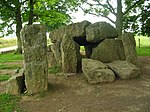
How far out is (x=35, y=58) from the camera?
29.9 feet

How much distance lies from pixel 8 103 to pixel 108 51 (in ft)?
19.0

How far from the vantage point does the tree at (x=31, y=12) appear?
80.2 feet

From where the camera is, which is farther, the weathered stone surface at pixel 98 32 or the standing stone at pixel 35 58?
the weathered stone surface at pixel 98 32

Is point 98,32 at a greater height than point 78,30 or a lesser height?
lesser

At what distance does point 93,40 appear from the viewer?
12.5 m

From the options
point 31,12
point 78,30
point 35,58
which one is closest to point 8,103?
point 35,58

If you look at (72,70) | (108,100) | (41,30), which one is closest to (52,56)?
(72,70)

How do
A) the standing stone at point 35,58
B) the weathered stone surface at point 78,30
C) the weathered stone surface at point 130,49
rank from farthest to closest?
the weathered stone surface at point 78,30 → the weathered stone surface at point 130,49 → the standing stone at point 35,58

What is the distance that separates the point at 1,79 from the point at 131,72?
6.00 metres

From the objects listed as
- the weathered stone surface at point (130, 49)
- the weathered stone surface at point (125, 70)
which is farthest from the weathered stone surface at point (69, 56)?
the weathered stone surface at point (130, 49)

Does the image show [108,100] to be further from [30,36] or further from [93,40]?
[93,40]

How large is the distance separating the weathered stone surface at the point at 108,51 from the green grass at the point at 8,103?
494 cm

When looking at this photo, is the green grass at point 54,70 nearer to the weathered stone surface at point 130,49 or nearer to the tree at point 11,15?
the weathered stone surface at point 130,49

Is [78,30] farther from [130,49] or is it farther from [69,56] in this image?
[130,49]
